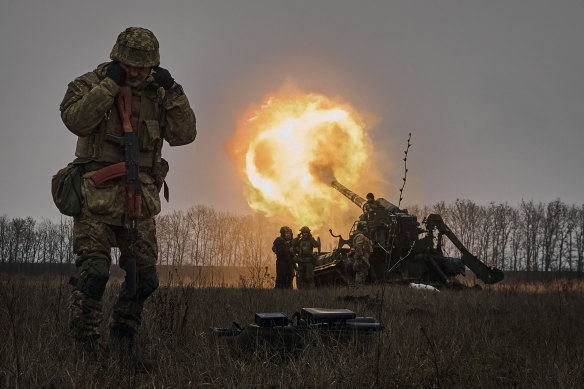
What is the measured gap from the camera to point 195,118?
4137 mm

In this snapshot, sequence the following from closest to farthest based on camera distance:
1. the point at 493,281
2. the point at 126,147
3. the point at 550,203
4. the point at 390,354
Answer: the point at 390,354, the point at 126,147, the point at 493,281, the point at 550,203

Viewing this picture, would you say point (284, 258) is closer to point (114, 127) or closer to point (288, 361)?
point (114, 127)

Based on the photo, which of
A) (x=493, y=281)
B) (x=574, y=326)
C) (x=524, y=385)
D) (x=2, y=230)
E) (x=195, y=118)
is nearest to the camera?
(x=524, y=385)

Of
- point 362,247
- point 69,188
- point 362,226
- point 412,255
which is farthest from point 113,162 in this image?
point 412,255

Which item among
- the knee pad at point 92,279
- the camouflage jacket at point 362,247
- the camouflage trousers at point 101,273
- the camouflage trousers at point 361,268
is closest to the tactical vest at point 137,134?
the camouflage trousers at point 101,273

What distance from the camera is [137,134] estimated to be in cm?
381

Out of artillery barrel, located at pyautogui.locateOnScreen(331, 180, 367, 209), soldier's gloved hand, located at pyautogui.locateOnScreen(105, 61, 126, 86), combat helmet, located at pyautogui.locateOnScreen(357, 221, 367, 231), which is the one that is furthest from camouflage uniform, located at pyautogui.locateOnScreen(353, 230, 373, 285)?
soldier's gloved hand, located at pyautogui.locateOnScreen(105, 61, 126, 86)

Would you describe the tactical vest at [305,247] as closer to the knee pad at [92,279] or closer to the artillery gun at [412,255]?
the artillery gun at [412,255]

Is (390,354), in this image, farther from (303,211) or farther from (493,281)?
(303,211)

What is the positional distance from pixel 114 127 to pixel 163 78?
A: 0.55 meters

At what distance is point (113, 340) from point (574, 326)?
4.94 meters

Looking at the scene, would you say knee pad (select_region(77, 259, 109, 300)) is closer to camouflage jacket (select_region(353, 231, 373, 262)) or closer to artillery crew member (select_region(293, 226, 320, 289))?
camouflage jacket (select_region(353, 231, 373, 262))

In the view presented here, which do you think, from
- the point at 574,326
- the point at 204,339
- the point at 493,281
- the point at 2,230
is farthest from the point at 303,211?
the point at 2,230

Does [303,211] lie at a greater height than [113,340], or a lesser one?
greater
